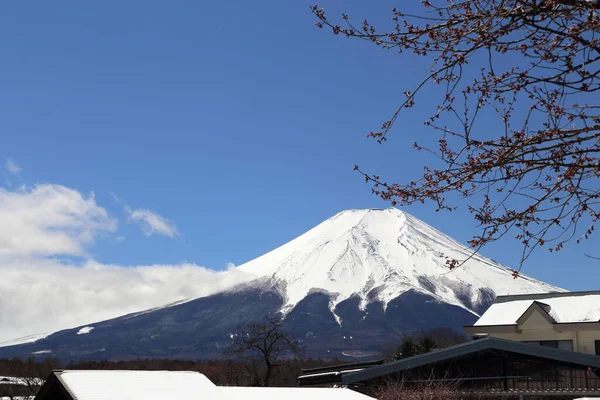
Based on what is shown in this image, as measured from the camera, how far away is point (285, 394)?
20422mm

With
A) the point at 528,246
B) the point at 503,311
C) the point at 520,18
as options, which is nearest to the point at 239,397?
the point at 528,246

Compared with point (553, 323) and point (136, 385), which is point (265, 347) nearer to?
point (553, 323)

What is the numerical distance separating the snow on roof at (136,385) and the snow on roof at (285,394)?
1.01 meters

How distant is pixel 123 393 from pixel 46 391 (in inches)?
61.2

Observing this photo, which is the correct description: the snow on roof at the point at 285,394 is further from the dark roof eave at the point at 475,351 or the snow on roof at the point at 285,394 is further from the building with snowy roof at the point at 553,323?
the building with snowy roof at the point at 553,323

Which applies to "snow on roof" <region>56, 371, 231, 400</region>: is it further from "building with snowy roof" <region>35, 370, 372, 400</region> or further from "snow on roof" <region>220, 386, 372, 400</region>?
"snow on roof" <region>220, 386, 372, 400</region>

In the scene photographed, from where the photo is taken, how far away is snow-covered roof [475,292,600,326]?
119 ft

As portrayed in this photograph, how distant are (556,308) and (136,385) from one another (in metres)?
26.8

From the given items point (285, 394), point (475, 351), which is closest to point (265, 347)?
point (475, 351)

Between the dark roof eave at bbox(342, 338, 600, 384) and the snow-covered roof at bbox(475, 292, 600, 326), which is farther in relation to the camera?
the snow-covered roof at bbox(475, 292, 600, 326)

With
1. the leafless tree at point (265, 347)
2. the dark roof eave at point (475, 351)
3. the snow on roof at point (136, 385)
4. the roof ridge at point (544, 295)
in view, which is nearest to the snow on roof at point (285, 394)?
the snow on roof at point (136, 385)

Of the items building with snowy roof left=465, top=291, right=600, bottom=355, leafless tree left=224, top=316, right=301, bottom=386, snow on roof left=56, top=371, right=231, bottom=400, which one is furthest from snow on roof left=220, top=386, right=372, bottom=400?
leafless tree left=224, top=316, right=301, bottom=386

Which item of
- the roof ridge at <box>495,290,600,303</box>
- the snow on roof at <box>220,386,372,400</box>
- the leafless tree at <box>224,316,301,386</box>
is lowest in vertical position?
the snow on roof at <box>220,386,372,400</box>

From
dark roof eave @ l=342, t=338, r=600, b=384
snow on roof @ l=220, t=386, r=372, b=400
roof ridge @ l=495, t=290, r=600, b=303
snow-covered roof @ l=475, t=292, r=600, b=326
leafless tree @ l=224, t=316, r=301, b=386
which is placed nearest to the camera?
snow on roof @ l=220, t=386, r=372, b=400
